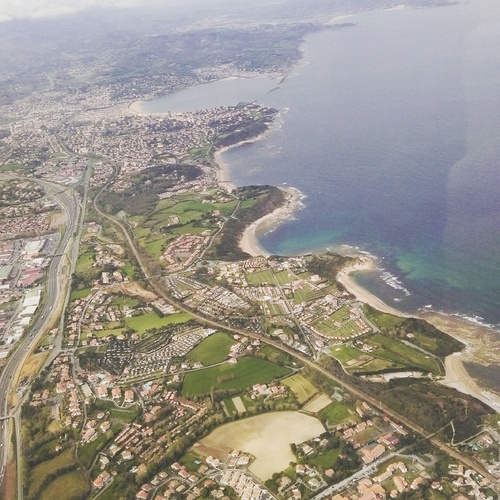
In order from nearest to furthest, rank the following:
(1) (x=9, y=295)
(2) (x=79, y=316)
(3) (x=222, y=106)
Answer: (2) (x=79, y=316) < (1) (x=9, y=295) < (3) (x=222, y=106)

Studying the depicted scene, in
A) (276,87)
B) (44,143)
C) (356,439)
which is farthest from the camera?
(276,87)

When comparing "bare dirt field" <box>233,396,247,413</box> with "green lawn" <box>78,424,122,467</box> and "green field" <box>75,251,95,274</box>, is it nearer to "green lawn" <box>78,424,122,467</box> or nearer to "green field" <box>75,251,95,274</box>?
"green lawn" <box>78,424,122,467</box>

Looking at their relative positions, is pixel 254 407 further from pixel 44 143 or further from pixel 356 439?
pixel 44 143

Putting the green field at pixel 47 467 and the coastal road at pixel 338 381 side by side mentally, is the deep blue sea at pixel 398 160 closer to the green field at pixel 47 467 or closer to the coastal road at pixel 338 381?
the coastal road at pixel 338 381

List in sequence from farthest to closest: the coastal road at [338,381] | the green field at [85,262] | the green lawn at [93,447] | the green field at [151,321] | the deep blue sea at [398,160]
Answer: the green field at [85,262] → the deep blue sea at [398,160] → the green field at [151,321] → the green lawn at [93,447] → the coastal road at [338,381]

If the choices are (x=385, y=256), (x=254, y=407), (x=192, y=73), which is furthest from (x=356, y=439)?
(x=192, y=73)

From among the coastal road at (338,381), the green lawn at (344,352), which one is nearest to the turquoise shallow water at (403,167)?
the green lawn at (344,352)

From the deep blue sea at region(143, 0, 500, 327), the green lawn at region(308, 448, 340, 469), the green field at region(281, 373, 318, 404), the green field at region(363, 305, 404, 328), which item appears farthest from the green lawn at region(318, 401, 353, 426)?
the deep blue sea at region(143, 0, 500, 327)
